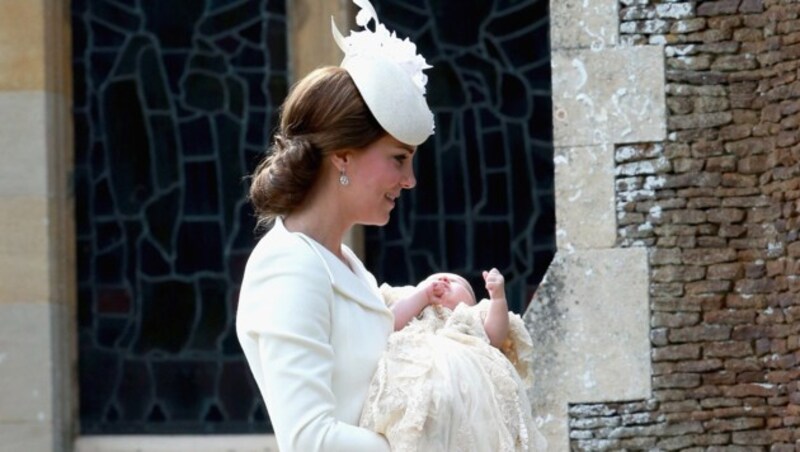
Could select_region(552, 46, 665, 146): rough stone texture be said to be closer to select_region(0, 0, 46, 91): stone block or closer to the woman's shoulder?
select_region(0, 0, 46, 91): stone block

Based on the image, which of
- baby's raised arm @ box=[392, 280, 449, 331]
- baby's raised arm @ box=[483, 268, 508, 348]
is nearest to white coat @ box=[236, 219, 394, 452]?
baby's raised arm @ box=[392, 280, 449, 331]

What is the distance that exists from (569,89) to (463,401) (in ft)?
11.6

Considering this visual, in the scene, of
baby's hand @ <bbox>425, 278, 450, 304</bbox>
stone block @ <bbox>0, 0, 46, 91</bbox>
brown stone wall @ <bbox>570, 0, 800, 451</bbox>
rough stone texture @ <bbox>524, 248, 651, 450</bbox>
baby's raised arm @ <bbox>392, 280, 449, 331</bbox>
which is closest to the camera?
baby's raised arm @ <bbox>392, 280, 449, 331</bbox>

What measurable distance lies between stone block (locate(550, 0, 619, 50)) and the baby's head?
2898 millimetres

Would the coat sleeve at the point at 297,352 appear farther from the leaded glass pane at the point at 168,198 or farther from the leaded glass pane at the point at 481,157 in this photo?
the leaded glass pane at the point at 168,198

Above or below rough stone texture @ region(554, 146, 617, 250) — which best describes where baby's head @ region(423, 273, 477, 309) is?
below

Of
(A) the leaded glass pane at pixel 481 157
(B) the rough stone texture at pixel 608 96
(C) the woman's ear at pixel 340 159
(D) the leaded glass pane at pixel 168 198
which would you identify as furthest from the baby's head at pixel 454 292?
(D) the leaded glass pane at pixel 168 198

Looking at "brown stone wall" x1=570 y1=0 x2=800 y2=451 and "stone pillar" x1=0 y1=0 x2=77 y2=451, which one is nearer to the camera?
"brown stone wall" x1=570 y1=0 x2=800 y2=451

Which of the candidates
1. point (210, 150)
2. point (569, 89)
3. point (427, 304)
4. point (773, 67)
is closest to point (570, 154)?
point (569, 89)

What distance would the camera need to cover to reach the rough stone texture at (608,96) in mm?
7395

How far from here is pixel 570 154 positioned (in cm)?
744

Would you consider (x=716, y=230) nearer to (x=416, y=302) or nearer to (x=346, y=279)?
(x=416, y=302)

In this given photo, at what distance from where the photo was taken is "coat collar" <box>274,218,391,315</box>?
13.1 feet

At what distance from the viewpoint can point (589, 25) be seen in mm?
7441
